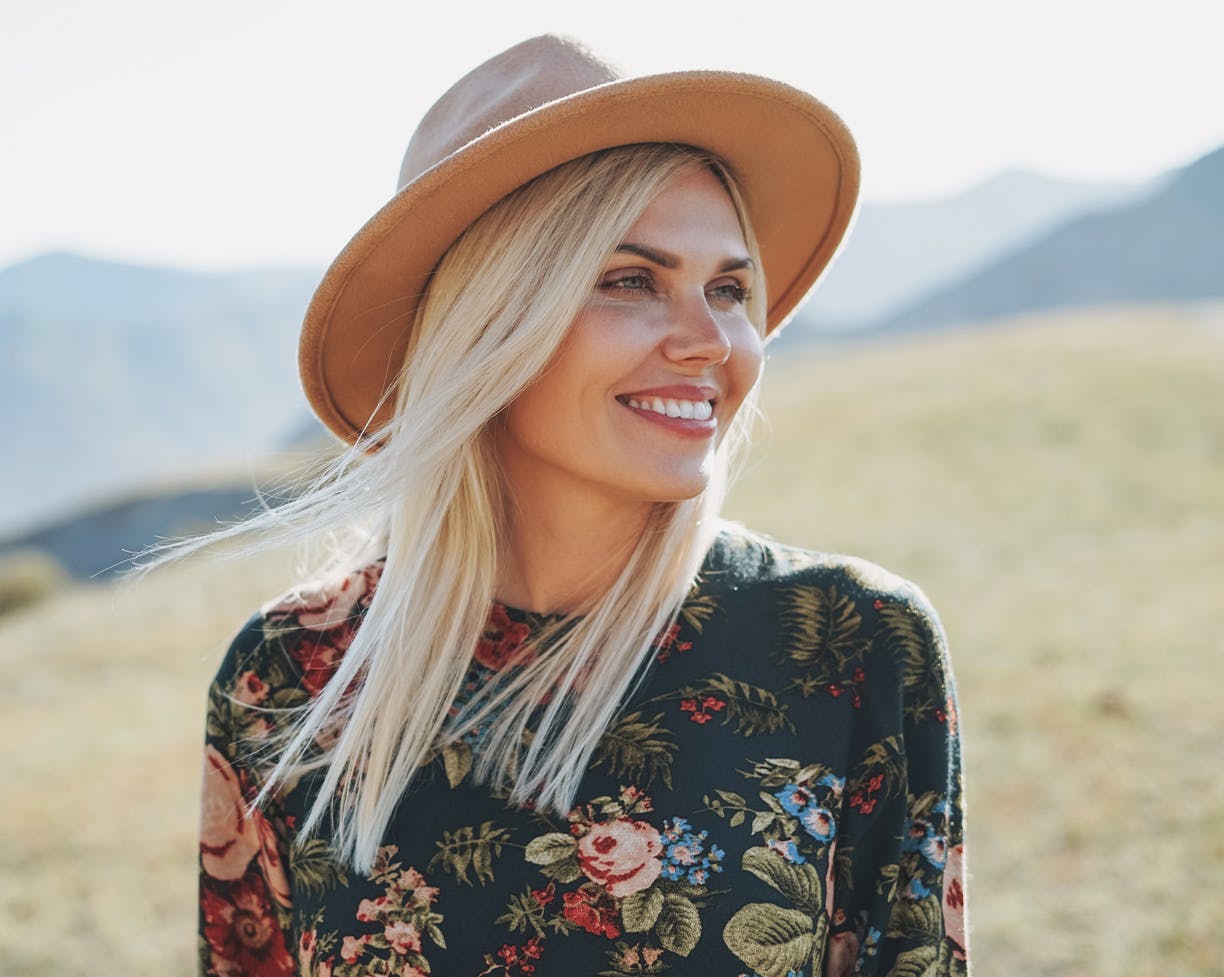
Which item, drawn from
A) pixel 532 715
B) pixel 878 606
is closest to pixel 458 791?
pixel 532 715

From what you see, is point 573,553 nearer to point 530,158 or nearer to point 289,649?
point 289,649

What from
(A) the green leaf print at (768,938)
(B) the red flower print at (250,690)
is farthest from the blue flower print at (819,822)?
(B) the red flower print at (250,690)

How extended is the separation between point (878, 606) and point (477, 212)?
99cm

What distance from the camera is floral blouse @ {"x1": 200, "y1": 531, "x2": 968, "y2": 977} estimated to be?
172cm

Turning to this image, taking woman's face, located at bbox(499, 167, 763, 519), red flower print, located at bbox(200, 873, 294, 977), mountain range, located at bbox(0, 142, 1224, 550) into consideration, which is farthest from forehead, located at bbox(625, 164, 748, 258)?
mountain range, located at bbox(0, 142, 1224, 550)

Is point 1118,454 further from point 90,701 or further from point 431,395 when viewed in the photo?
point 431,395

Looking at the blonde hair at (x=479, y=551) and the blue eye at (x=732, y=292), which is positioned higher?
the blue eye at (x=732, y=292)

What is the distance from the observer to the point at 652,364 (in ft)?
6.20

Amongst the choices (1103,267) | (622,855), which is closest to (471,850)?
(622,855)

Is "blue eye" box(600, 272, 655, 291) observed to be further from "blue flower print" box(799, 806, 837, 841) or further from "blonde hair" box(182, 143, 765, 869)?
"blue flower print" box(799, 806, 837, 841)

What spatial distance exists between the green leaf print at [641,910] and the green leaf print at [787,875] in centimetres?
15

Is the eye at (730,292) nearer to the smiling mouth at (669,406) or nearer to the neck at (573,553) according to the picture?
the smiling mouth at (669,406)

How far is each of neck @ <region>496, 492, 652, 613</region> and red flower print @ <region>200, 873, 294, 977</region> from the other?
768 mm

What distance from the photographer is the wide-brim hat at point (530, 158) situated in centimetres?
184
